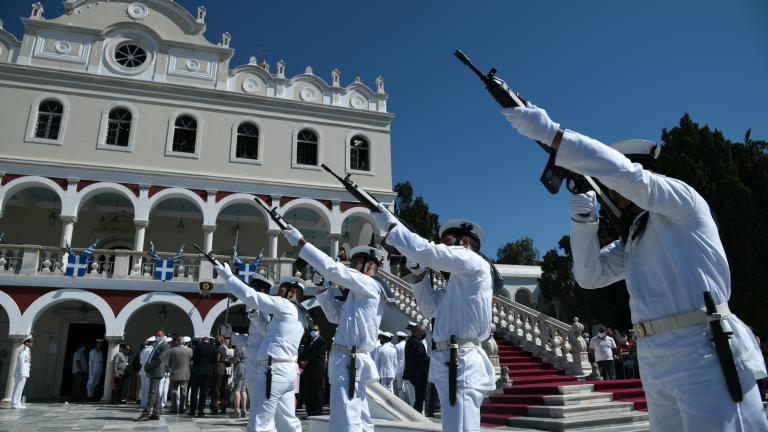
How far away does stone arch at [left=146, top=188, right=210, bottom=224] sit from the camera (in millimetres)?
19205

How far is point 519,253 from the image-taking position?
163 ft

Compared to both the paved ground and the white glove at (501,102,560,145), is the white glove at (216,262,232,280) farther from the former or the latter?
the white glove at (501,102,560,145)

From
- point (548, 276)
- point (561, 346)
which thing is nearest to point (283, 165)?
point (561, 346)

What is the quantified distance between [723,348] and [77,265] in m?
18.6

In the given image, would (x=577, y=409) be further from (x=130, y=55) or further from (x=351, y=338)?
(x=130, y=55)

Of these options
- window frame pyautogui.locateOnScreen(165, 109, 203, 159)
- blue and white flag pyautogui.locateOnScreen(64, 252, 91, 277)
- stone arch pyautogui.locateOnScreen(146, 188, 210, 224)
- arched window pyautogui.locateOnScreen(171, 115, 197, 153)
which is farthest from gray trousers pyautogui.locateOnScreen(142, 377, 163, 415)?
arched window pyautogui.locateOnScreen(171, 115, 197, 153)

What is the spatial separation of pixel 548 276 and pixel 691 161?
1030cm

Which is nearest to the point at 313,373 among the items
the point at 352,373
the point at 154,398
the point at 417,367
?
the point at 417,367

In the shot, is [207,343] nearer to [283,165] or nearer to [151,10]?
[283,165]

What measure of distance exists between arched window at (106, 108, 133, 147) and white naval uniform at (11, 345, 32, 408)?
9087mm

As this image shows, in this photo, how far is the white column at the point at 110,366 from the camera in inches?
623

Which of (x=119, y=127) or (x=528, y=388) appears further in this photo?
(x=119, y=127)

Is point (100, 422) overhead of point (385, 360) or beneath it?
beneath

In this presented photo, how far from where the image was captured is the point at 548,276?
27766 mm
